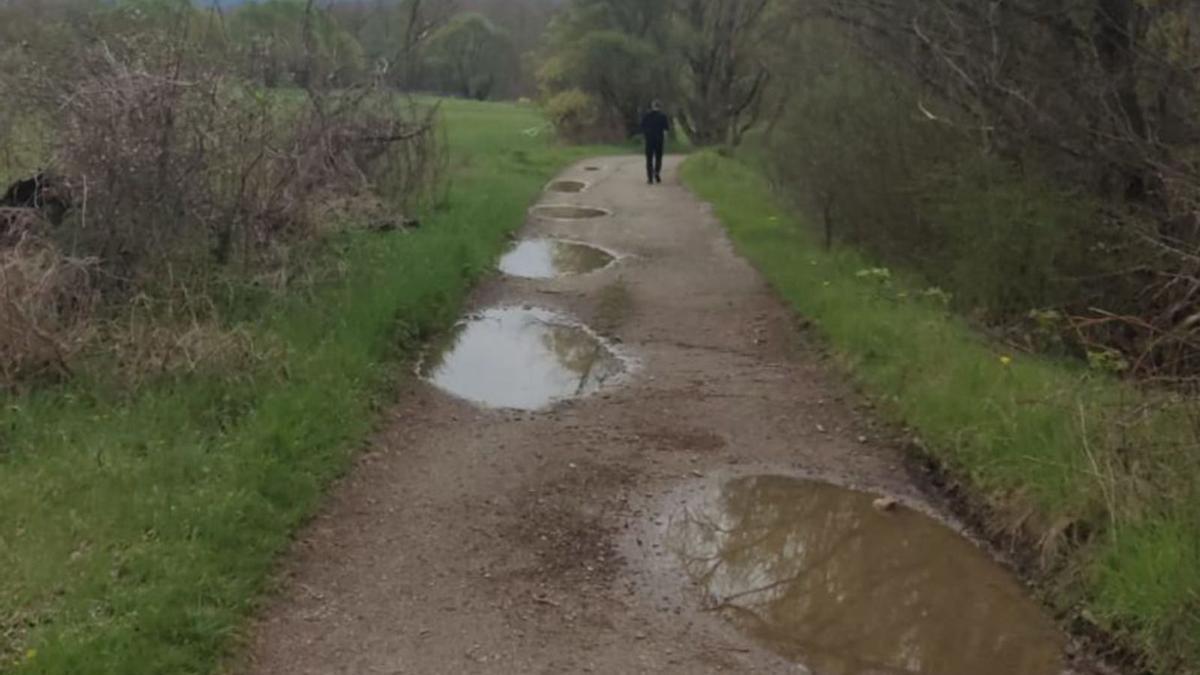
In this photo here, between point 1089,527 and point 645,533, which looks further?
point 645,533

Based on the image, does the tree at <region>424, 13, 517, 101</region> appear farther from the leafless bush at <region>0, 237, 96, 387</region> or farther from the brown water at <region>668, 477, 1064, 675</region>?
the brown water at <region>668, 477, 1064, 675</region>

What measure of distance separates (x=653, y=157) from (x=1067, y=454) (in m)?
20.4

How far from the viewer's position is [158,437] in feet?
20.8

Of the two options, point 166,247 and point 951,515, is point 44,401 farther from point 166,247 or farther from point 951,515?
point 951,515

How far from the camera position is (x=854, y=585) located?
18.7 ft

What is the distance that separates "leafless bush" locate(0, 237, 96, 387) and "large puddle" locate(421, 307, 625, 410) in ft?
8.86

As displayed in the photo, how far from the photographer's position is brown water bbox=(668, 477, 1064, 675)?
5.00m

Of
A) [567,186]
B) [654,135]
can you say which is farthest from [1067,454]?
[567,186]

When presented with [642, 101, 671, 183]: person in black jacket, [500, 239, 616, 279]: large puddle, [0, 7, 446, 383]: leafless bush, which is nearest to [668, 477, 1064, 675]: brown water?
[0, 7, 446, 383]: leafless bush

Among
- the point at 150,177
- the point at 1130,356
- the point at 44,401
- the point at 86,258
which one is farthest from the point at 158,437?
the point at 1130,356

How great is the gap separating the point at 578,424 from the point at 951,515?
106 inches

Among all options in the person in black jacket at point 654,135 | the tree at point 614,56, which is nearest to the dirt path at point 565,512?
the person in black jacket at point 654,135

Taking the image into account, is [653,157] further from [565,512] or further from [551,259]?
[565,512]

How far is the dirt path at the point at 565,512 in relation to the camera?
15.8 feet
